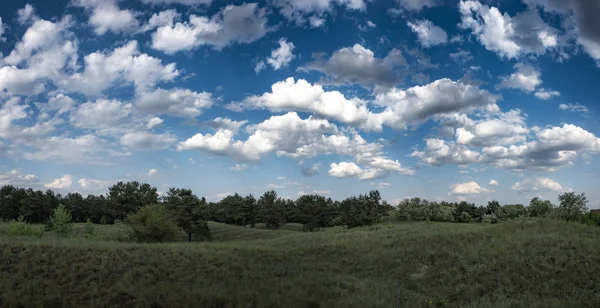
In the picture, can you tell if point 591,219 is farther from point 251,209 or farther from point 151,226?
point 251,209

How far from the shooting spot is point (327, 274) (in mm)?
19828

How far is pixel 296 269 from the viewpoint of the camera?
21109 mm

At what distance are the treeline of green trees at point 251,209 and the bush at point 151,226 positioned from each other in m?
0.11

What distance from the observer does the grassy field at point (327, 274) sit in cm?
1369

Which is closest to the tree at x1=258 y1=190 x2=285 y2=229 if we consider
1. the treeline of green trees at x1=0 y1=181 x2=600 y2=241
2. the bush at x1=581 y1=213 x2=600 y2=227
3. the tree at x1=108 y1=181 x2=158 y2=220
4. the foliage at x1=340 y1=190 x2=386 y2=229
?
the treeline of green trees at x1=0 y1=181 x2=600 y2=241

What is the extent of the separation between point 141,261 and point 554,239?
76.4 feet

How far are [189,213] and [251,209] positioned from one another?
73.2ft

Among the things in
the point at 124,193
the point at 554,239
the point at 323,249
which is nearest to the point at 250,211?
the point at 124,193

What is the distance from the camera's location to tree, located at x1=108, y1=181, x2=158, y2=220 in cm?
8369

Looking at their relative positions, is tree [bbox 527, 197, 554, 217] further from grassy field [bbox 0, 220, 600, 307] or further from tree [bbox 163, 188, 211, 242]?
tree [bbox 163, 188, 211, 242]

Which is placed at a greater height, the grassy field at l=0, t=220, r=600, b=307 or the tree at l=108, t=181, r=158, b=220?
the tree at l=108, t=181, r=158, b=220

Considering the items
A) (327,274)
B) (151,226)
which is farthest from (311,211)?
(327,274)

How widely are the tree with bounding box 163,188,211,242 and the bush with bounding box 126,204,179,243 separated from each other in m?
9.32

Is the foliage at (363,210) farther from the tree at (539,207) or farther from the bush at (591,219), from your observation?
the bush at (591,219)
